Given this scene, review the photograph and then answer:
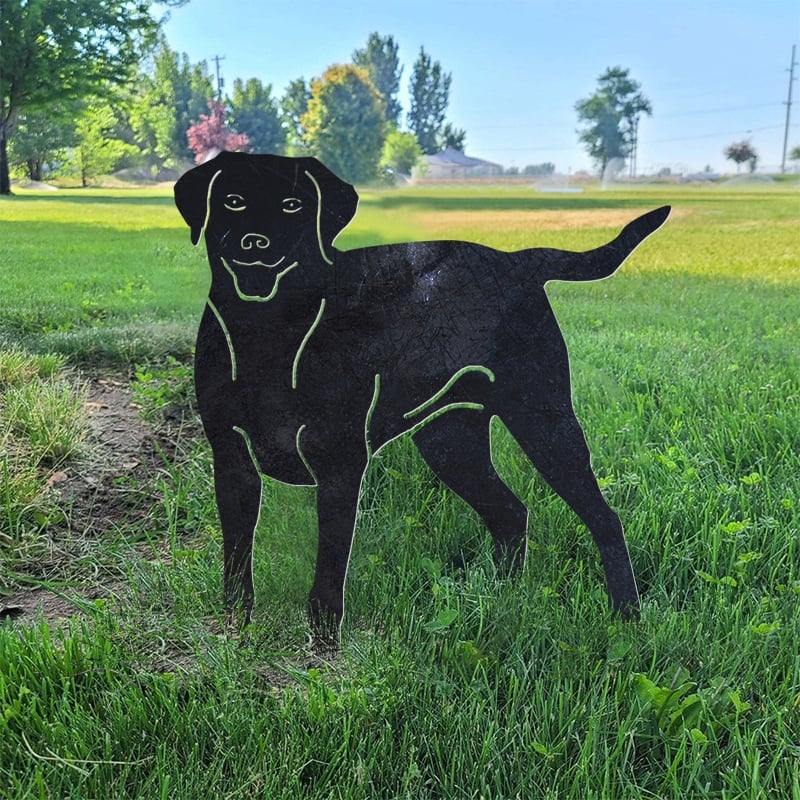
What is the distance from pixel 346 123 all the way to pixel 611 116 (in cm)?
131

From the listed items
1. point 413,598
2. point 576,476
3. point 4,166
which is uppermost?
point 4,166

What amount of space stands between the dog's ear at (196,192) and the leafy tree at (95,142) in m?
2.32

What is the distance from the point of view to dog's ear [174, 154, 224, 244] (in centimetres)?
171

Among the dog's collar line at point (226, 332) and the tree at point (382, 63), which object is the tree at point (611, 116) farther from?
the dog's collar line at point (226, 332)

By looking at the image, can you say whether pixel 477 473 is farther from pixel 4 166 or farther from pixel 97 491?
pixel 4 166

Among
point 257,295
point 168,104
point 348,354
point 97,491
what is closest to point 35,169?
point 168,104

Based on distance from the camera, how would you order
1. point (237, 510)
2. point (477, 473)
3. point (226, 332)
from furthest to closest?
point (477, 473), point (237, 510), point (226, 332)

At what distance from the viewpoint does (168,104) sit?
337 centimetres

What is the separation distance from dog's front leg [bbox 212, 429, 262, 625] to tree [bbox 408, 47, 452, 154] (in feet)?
4.95

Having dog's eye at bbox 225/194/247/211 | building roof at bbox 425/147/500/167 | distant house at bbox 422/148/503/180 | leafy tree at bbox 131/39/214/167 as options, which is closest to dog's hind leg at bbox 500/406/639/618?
dog's eye at bbox 225/194/247/211

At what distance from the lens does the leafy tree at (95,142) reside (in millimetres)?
3824

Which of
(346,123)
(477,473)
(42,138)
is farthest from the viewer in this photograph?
(42,138)

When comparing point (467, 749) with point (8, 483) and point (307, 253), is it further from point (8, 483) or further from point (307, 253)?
point (8, 483)

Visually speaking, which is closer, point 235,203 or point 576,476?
point 235,203
